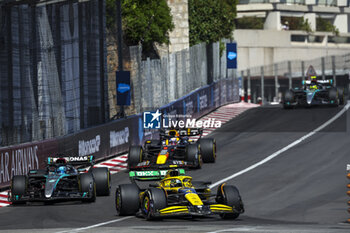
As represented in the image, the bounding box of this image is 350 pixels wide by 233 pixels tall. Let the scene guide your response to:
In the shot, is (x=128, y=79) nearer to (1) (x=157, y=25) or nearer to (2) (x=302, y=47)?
(1) (x=157, y=25)

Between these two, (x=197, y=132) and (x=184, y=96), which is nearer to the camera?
(x=197, y=132)

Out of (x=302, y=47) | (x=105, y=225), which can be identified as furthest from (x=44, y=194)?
(x=302, y=47)

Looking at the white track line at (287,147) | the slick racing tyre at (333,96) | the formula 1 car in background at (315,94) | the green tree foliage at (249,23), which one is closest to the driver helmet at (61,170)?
the white track line at (287,147)

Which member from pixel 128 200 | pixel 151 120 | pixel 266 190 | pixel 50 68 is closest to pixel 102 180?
pixel 128 200

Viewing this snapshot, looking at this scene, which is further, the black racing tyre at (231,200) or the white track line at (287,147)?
the white track line at (287,147)

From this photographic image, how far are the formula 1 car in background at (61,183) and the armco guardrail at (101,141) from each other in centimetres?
202

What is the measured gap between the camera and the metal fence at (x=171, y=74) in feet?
113

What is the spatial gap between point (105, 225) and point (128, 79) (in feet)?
52.8

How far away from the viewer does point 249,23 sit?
99.1 m

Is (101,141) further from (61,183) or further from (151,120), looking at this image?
(61,183)

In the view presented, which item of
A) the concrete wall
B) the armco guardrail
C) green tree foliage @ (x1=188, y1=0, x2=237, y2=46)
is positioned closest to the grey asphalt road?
the armco guardrail

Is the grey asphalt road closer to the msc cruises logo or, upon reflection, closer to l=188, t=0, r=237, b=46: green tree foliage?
the msc cruises logo

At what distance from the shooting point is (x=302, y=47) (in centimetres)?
9562

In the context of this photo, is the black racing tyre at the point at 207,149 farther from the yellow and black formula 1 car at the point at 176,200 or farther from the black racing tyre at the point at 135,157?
the yellow and black formula 1 car at the point at 176,200
